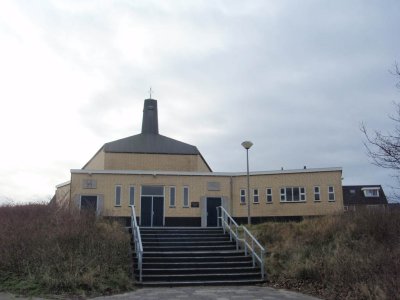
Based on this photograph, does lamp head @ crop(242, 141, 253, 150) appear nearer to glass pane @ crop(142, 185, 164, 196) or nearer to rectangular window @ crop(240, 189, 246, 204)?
rectangular window @ crop(240, 189, 246, 204)

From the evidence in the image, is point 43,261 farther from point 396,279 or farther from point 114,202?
point 114,202

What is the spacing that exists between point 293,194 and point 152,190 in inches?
359

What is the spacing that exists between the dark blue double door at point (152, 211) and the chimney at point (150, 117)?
13.2 metres

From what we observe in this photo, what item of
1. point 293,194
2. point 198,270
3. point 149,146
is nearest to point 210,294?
point 198,270

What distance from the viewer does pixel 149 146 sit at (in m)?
39.1

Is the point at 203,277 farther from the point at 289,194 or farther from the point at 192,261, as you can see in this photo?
the point at 289,194

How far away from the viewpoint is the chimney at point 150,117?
43406 millimetres

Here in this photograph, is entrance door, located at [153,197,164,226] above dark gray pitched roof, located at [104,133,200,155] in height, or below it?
below

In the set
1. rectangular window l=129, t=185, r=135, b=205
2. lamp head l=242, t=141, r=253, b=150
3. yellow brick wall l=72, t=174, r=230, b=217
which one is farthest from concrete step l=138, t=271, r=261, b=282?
rectangular window l=129, t=185, r=135, b=205

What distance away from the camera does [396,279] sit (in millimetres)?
10047

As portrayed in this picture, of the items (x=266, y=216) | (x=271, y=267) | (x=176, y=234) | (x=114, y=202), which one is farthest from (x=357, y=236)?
(x=114, y=202)

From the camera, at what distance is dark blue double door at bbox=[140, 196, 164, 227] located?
3050 cm

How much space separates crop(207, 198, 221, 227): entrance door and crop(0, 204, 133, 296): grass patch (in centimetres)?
1361

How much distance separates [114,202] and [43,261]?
16469mm
